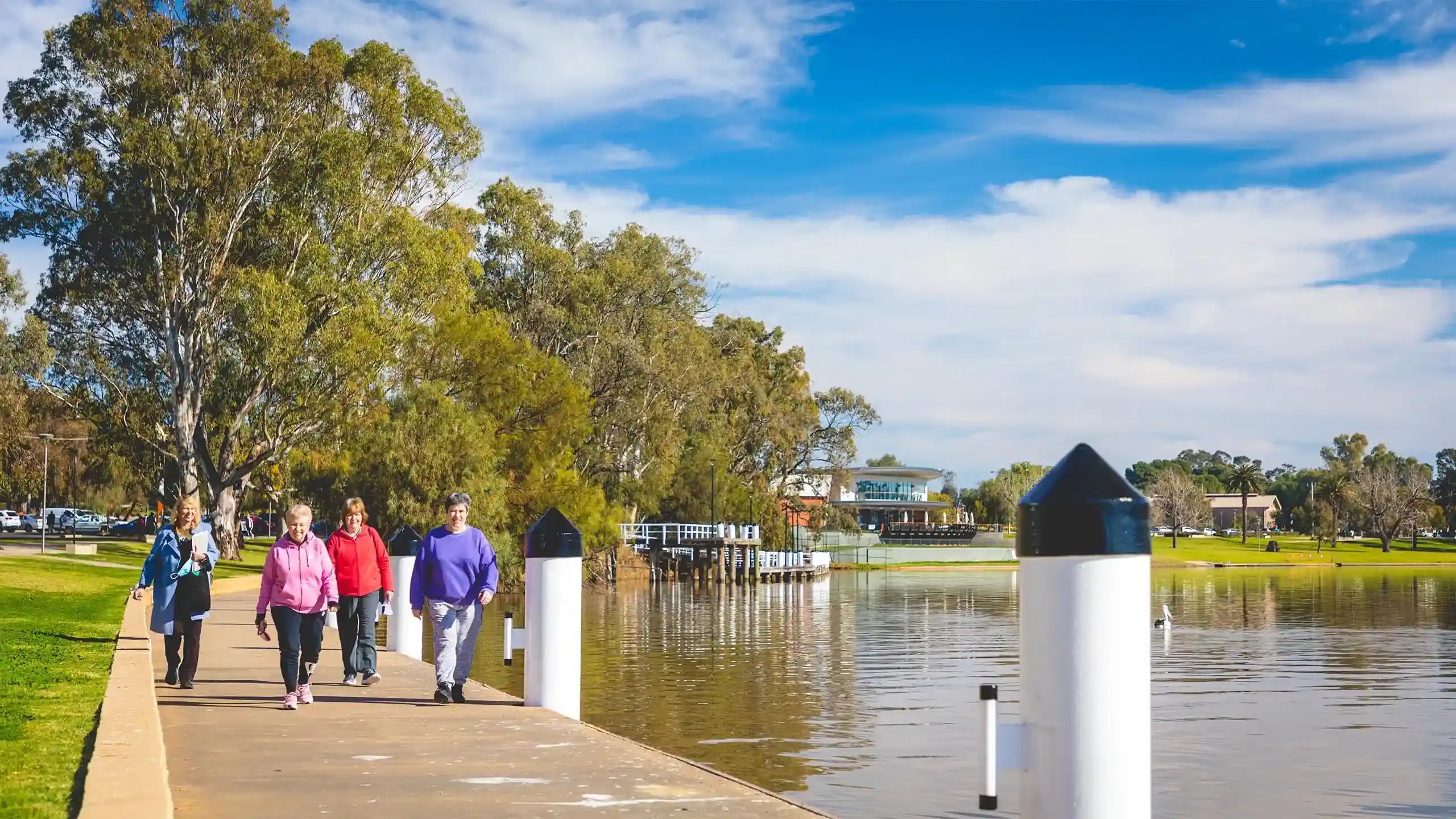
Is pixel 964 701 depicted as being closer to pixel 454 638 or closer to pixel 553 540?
pixel 454 638

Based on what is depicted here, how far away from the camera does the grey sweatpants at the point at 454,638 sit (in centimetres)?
1243

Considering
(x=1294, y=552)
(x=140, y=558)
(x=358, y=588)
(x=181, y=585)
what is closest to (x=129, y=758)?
(x=358, y=588)

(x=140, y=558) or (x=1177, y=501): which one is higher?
(x=1177, y=501)

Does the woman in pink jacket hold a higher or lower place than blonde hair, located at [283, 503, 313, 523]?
lower

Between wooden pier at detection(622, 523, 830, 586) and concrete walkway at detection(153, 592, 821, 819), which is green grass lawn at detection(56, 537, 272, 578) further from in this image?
concrete walkway at detection(153, 592, 821, 819)

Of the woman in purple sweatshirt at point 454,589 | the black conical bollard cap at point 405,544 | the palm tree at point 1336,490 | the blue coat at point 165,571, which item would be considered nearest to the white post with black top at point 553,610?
the woman in purple sweatshirt at point 454,589

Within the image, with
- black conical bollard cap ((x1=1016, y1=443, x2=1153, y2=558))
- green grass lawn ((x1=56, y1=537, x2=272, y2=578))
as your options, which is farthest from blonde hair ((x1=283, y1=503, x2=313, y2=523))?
green grass lawn ((x1=56, y1=537, x2=272, y2=578))

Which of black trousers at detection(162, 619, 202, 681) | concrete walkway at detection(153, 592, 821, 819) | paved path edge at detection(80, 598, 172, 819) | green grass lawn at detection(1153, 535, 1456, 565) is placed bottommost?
green grass lawn at detection(1153, 535, 1456, 565)

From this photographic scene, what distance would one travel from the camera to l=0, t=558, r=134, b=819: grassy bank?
7941 millimetres

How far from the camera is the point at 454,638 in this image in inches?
495

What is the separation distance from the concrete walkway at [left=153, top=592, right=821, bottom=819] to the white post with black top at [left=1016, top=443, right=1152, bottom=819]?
272 cm

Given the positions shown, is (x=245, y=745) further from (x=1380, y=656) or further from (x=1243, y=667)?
(x=1380, y=656)

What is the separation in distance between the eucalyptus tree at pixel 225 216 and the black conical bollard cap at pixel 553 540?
34.1 m

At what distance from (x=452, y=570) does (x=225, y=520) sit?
1533 inches
